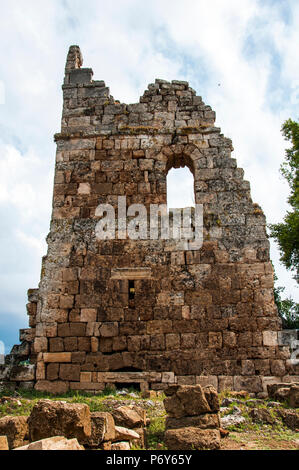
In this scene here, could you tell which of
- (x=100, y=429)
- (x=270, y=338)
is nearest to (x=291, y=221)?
(x=270, y=338)

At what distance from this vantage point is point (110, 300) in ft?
27.0

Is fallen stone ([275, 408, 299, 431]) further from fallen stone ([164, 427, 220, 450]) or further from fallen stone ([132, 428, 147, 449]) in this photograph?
fallen stone ([132, 428, 147, 449])

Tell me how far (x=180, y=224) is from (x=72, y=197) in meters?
2.48

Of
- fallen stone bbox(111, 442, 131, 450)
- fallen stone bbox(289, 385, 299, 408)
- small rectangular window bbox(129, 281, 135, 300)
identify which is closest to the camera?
fallen stone bbox(111, 442, 131, 450)

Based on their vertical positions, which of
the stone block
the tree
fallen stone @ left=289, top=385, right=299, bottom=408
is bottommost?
fallen stone @ left=289, top=385, right=299, bottom=408

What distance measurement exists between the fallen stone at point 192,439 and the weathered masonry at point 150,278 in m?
3.26

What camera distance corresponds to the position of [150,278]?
27.3 ft

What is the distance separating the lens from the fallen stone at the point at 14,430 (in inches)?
162

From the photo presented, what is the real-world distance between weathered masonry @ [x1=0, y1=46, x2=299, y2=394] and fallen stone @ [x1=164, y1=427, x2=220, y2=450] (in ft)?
10.7

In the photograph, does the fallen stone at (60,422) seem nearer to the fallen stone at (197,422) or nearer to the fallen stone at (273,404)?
the fallen stone at (197,422)

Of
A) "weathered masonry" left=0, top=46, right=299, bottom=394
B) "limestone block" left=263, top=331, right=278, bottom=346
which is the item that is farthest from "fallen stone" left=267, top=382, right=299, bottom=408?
"limestone block" left=263, top=331, right=278, bottom=346

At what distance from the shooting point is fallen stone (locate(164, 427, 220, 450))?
4.18 m

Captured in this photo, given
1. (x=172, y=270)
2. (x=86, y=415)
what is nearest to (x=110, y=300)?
(x=172, y=270)
